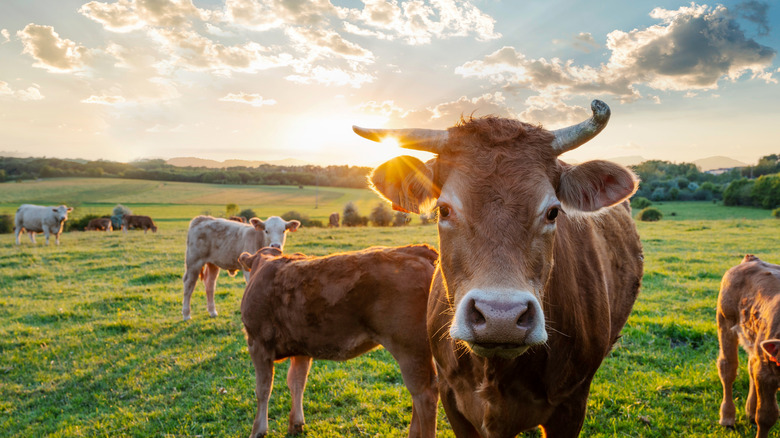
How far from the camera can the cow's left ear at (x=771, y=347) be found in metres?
3.75

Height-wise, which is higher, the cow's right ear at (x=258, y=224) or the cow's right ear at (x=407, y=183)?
the cow's right ear at (x=407, y=183)

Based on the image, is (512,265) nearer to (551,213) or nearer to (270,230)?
(551,213)

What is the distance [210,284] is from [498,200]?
9.34 metres

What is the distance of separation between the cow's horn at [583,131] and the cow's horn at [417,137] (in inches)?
25.9

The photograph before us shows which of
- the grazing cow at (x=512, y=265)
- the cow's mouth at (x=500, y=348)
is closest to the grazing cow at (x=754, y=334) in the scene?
the grazing cow at (x=512, y=265)

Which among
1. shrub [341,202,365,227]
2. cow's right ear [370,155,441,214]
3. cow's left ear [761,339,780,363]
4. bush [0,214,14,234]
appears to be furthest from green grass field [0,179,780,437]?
bush [0,214,14,234]

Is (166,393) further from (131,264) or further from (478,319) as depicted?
(131,264)

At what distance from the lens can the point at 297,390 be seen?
5000mm

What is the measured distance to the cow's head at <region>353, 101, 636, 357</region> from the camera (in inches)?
75.8

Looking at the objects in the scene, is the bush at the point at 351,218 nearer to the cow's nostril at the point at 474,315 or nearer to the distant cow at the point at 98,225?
the distant cow at the point at 98,225

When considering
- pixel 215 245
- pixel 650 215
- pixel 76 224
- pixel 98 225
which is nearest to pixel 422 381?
pixel 215 245

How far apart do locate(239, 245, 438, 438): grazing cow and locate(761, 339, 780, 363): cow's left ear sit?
2891 mm

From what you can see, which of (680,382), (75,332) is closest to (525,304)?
(680,382)

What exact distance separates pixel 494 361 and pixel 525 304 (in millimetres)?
815
